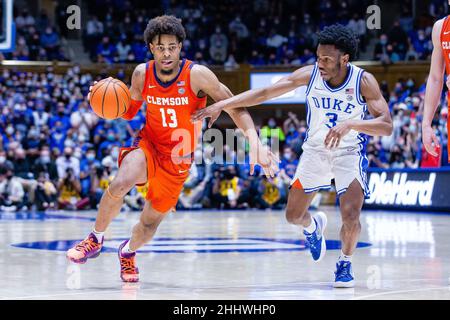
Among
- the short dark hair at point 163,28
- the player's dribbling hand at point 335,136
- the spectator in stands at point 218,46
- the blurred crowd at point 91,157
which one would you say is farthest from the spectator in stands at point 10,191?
the player's dribbling hand at point 335,136

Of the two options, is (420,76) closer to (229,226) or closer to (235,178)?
(235,178)

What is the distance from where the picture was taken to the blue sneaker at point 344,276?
21.1 ft

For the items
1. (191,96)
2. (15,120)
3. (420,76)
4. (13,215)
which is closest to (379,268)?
(191,96)

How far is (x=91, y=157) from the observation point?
20.8 metres

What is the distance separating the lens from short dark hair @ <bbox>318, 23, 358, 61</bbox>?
6656mm

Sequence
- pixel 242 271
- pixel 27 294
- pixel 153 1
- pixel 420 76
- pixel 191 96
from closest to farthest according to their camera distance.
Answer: pixel 27 294
pixel 191 96
pixel 242 271
pixel 420 76
pixel 153 1

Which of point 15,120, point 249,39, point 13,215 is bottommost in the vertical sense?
point 13,215

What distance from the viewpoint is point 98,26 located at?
28.1 m

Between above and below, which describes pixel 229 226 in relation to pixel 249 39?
below

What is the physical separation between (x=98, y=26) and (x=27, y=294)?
23.0 meters

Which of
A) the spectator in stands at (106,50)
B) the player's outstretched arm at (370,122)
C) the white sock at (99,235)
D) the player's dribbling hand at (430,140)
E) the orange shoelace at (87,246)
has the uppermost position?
the spectator in stands at (106,50)

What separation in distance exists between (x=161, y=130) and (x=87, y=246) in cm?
112

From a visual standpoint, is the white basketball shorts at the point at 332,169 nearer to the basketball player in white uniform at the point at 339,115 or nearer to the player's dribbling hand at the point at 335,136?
the basketball player in white uniform at the point at 339,115

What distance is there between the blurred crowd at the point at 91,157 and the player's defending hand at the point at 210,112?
12.5 m
